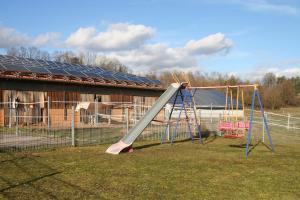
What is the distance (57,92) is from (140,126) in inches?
455

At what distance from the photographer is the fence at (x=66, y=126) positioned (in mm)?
13203

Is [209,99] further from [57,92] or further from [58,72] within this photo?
[57,92]

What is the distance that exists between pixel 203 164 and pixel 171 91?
185 inches

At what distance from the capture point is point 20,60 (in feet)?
79.0

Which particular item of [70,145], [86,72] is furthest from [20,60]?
[70,145]

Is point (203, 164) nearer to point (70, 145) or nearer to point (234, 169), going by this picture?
point (234, 169)

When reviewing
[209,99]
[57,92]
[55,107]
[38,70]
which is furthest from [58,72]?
[209,99]

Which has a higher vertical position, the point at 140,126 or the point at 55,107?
the point at 55,107

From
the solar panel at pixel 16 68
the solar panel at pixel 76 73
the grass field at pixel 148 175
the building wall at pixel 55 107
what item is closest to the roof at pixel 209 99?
the building wall at pixel 55 107

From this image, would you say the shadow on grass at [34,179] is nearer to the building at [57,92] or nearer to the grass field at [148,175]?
the grass field at [148,175]

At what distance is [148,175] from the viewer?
25.5ft

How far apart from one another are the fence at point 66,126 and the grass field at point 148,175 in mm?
2119

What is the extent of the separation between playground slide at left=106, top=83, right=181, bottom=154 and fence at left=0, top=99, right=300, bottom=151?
1.93ft

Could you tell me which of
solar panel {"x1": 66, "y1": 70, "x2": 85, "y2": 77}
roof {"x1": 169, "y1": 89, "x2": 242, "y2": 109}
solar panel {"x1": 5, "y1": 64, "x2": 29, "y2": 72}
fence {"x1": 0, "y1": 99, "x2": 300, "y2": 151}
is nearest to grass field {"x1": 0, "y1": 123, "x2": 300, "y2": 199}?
fence {"x1": 0, "y1": 99, "x2": 300, "y2": 151}
